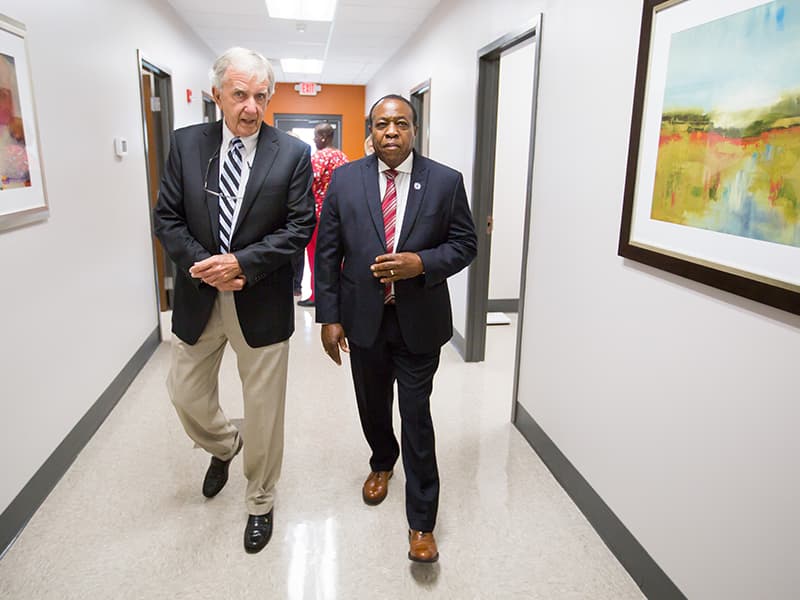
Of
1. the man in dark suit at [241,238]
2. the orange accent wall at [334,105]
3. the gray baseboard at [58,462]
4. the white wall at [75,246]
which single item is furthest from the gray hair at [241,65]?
the orange accent wall at [334,105]

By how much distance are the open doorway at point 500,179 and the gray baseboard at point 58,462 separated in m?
1.94

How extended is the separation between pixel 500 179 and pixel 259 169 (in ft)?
11.0

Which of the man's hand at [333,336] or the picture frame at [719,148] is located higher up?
the picture frame at [719,148]

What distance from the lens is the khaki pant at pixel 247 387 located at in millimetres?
1829

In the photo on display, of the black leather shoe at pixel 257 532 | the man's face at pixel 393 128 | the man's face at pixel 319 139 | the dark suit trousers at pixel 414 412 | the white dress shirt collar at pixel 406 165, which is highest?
the man's face at pixel 319 139

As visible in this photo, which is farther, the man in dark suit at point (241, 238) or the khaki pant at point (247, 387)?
the khaki pant at point (247, 387)

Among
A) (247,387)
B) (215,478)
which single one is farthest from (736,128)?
(215,478)

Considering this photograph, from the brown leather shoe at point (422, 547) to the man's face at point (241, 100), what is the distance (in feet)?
4.36

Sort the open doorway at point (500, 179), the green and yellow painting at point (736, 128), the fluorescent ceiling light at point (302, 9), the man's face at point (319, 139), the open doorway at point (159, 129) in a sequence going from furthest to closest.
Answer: the fluorescent ceiling light at point (302, 9)
the man's face at point (319, 139)
the open doorway at point (159, 129)
the open doorway at point (500, 179)
the green and yellow painting at point (736, 128)

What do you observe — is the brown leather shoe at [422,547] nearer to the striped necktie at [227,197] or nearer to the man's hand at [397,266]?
the man's hand at [397,266]

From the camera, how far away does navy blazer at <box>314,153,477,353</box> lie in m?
1.73

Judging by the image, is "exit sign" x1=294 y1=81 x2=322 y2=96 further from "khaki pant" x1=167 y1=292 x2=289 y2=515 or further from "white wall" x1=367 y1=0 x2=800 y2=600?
"khaki pant" x1=167 y1=292 x2=289 y2=515

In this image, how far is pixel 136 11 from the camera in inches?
141

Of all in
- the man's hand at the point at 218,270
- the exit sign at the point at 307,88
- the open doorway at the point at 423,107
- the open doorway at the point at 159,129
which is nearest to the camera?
the man's hand at the point at 218,270
